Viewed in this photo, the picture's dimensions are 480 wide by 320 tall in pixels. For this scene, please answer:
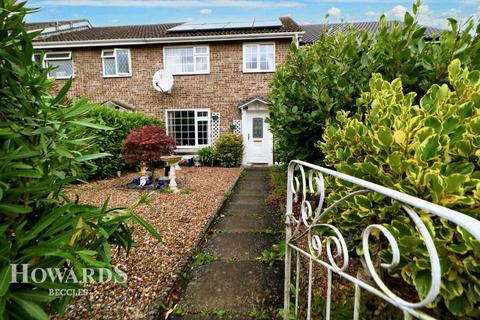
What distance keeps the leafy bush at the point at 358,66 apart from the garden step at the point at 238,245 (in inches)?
50.7

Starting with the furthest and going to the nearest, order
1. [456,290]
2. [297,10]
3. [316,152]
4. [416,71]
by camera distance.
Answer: [297,10] < [316,152] < [416,71] < [456,290]

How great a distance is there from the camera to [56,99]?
1.44m

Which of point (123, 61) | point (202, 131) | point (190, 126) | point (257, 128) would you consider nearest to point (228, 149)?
point (257, 128)

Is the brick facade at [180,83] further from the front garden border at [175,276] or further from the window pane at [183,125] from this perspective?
the front garden border at [175,276]

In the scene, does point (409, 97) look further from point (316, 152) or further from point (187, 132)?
point (187, 132)

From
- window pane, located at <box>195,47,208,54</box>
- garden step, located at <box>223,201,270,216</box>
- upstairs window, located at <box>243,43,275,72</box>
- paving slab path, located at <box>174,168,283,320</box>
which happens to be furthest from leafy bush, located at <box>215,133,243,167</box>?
paving slab path, located at <box>174,168,283,320</box>

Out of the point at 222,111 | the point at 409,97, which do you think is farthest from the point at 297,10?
the point at 409,97

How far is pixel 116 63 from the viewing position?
42.3 ft

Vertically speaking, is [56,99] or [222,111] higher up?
[222,111]

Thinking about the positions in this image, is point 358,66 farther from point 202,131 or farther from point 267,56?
point 202,131

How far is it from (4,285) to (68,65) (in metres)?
15.1

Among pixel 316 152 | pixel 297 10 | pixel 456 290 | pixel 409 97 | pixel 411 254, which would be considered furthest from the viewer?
pixel 297 10

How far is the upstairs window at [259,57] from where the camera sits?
1213 centimetres

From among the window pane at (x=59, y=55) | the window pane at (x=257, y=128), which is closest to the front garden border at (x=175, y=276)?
the window pane at (x=257, y=128)
